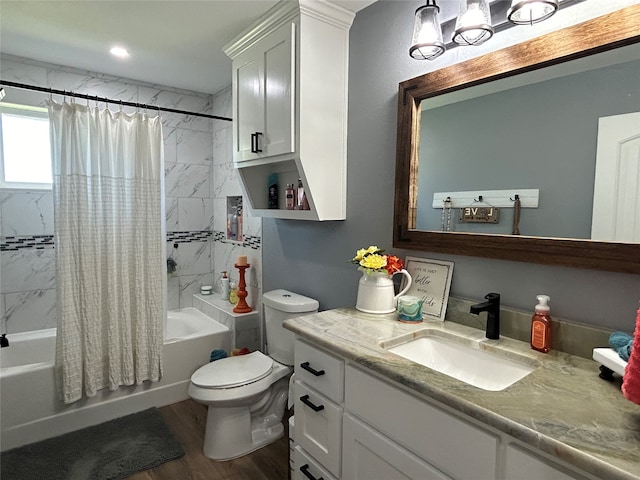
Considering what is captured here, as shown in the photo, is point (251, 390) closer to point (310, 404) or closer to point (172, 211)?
point (310, 404)

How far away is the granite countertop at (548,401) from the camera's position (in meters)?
0.71

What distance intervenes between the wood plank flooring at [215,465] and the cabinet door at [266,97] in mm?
1664

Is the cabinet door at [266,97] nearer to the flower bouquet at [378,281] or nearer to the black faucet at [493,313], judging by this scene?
the flower bouquet at [378,281]

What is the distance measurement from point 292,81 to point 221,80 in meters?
1.49

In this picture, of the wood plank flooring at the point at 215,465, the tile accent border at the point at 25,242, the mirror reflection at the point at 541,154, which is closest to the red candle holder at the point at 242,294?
the wood plank flooring at the point at 215,465

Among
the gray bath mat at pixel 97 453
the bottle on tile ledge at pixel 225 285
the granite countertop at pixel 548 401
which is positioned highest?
the granite countertop at pixel 548 401

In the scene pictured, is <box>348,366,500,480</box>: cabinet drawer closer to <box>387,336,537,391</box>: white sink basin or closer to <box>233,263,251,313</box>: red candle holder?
<box>387,336,537,391</box>: white sink basin

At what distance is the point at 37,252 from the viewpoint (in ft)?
8.98

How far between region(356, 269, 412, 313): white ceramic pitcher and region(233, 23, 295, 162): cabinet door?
2.52ft

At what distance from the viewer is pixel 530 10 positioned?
3.73ft

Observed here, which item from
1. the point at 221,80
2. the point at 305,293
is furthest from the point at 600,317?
the point at 221,80

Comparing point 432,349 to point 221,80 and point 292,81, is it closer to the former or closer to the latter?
point 292,81

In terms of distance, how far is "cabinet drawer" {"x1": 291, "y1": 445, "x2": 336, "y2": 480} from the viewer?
1416mm

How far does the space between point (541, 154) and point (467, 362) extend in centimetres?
77
